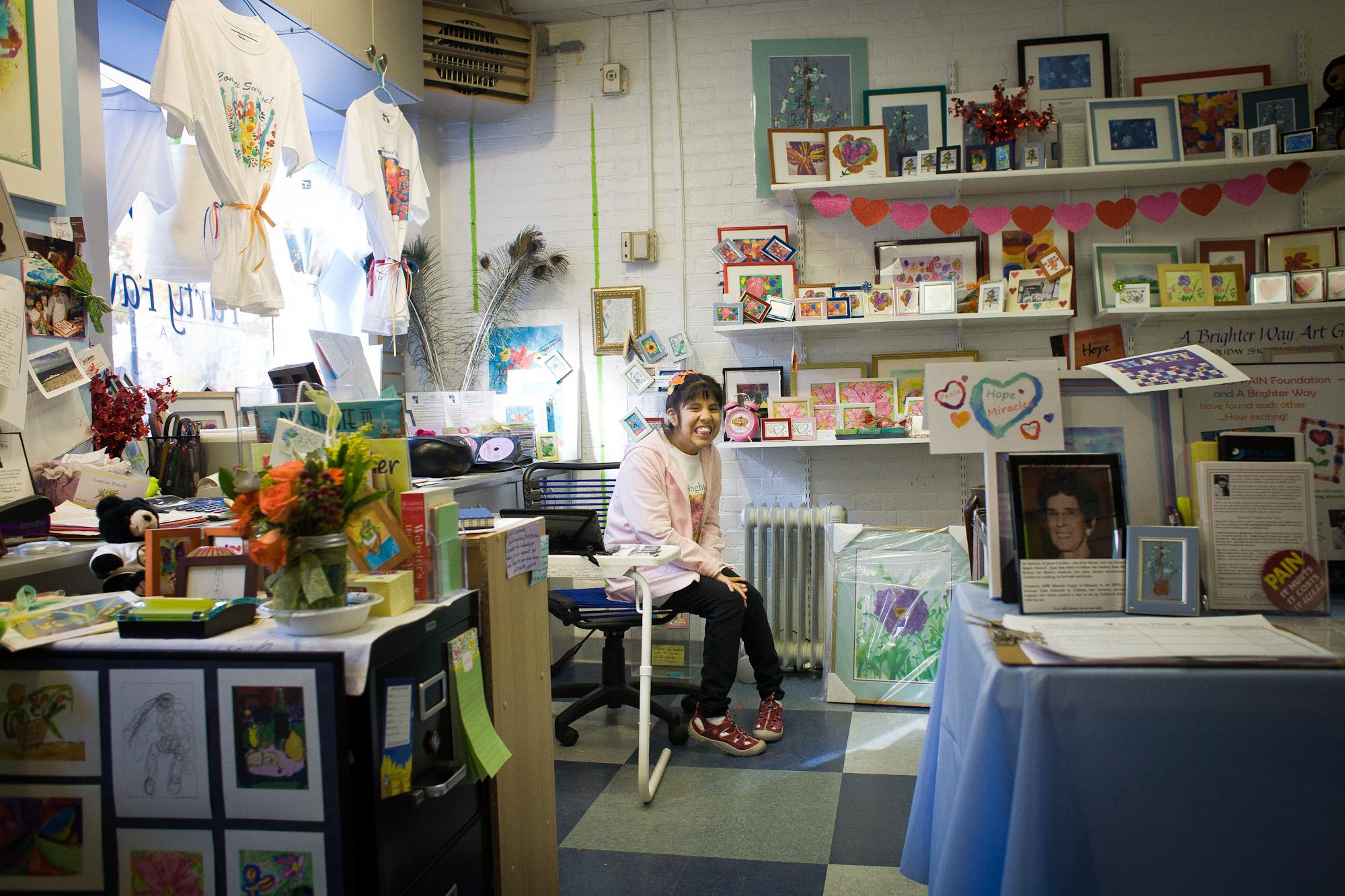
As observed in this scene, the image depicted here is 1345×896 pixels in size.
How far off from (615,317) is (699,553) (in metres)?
1.61

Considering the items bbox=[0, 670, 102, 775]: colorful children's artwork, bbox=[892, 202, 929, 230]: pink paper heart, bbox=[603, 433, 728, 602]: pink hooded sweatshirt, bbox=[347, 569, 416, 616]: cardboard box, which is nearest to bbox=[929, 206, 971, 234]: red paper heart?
bbox=[892, 202, 929, 230]: pink paper heart

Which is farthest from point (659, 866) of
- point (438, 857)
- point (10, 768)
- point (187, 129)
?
point (187, 129)

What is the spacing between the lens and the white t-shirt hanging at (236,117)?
2561mm

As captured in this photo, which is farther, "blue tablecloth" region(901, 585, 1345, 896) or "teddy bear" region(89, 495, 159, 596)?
"teddy bear" region(89, 495, 159, 596)

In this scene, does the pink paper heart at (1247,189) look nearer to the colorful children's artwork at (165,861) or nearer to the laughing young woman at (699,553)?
Result: the laughing young woman at (699,553)

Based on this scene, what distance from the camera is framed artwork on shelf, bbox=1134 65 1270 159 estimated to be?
370 centimetres

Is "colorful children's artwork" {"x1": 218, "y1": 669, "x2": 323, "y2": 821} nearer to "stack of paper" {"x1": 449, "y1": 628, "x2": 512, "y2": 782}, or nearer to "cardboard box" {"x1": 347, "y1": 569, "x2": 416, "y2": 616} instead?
"cardboard box" {"x1": 347, "y1": 569, "x2": 416, "y2": 616}

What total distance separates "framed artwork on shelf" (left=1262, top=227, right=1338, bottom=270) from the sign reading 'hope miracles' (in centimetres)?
265

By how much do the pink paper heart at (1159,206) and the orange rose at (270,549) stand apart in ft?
12.1

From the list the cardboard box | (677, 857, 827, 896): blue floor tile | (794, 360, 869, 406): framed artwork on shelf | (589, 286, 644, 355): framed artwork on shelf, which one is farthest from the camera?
(589, 286, 644, 355): framed artwork on shelf

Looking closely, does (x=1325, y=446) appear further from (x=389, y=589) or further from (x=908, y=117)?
(x=908, y=117)

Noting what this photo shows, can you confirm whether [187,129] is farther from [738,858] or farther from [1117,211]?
[1117,211]

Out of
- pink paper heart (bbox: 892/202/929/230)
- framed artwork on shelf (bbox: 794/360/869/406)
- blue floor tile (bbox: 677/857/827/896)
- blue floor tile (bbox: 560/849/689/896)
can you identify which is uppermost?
pink paper heart (bbox: 892/202/929/230)

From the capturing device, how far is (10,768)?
141 centimetres
